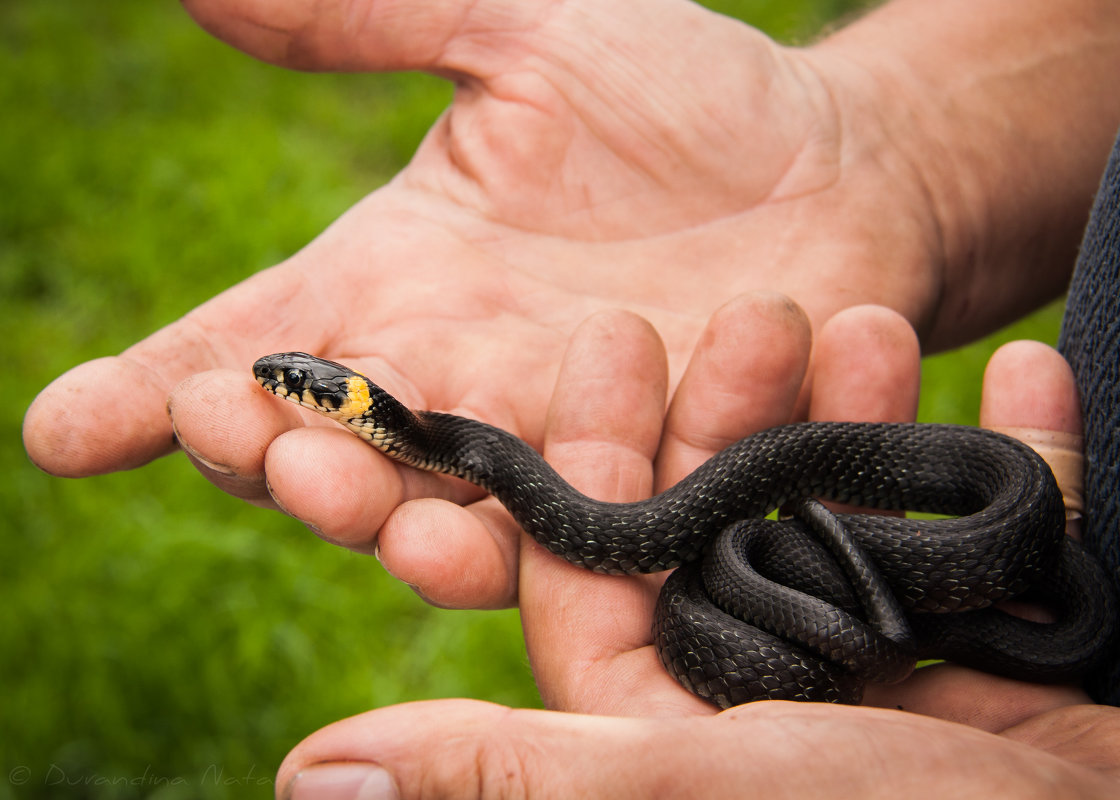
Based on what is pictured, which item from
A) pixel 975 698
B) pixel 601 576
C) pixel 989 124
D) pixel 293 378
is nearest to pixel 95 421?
pixel 293 378

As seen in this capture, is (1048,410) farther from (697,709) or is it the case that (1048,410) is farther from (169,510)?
(169,510)

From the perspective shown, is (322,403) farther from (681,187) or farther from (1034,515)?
(1034,515)

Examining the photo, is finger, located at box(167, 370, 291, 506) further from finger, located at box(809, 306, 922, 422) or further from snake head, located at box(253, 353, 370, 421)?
finger, located at box(809, 306, 922, 422)

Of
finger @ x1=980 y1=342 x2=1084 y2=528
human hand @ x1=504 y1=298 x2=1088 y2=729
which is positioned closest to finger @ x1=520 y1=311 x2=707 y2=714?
human hand @ x1=504 y1=298 x2=1088 y2=729

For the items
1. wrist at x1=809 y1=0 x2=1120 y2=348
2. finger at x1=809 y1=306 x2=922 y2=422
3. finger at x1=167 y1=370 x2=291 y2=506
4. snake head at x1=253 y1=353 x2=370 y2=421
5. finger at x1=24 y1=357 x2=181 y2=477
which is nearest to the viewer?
finger at x1=167 y1=370 x2=291 y2=506

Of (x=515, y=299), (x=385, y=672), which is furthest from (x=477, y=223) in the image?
(x=385, y=672)

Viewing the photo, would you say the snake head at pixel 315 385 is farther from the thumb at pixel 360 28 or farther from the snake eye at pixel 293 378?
the thumb at pixel 360 28

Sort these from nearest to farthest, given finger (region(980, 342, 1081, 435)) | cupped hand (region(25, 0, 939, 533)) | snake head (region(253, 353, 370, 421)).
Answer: snake head (region(253, 353, 370, 421)) < finger (region(980, 342, 1081, 435)) < cupped hand (region(25, 0, 939, 533))
